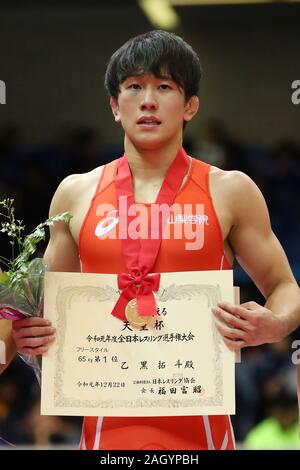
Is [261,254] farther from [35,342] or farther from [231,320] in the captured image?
[35,342]

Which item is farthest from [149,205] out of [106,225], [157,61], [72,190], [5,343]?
[5,343]

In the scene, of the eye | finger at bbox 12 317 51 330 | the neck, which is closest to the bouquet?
finger at bbox 12 317 51 330

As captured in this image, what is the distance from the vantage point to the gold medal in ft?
7.71

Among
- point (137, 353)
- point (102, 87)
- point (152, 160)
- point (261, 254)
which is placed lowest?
point (137, 353)

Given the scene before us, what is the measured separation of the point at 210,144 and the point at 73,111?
0.42m

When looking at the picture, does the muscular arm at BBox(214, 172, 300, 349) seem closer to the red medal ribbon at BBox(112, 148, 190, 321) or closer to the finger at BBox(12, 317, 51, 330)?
the red medal ribbon at BBox(112, 148, 190, 321)

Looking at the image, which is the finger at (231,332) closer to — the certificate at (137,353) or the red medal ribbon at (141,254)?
the certificate at (137,353)

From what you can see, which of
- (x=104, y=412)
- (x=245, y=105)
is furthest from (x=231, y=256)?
(x=245, y=105)

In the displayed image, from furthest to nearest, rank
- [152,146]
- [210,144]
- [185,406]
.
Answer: [210,144]
[152,146]
[185,406]

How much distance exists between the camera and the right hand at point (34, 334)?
2.36 meters

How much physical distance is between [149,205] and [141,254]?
0.46 feet

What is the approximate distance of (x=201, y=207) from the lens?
8.07 ft

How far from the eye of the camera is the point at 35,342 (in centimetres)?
236
